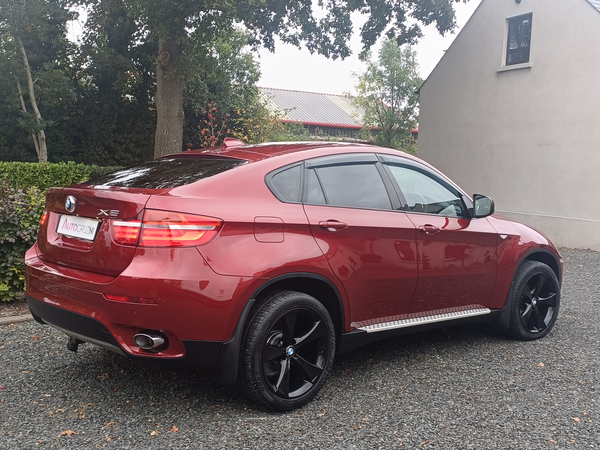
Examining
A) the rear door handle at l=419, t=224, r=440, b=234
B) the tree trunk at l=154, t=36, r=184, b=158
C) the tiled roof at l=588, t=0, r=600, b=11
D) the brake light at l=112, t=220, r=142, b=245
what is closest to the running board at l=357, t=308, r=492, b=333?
the rear door handle at l=419, t=224, r=440, b=234

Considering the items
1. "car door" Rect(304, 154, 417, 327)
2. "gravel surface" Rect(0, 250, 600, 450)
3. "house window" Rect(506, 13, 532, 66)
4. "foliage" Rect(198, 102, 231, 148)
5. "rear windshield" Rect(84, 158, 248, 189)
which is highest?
"house window" Rect(506, 13, 532, 66)

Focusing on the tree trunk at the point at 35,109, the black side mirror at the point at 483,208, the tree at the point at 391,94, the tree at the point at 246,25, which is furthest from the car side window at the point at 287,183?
the tree at the point at 391,94

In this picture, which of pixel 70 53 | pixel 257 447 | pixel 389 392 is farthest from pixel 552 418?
pixel 70 53

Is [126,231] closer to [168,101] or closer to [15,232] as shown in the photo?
[15,232]

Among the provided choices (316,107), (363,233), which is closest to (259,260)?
(363,233)

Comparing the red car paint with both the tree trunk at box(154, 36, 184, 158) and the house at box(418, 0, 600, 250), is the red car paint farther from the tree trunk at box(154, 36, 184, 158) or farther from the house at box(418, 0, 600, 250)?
the tree trunk at box(154, 36, 184, 158)

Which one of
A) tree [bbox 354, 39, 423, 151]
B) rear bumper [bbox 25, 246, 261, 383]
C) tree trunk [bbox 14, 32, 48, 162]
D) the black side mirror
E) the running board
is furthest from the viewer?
tree [bbox 354, 39, 423, 151]

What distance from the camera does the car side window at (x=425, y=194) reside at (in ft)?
14.5

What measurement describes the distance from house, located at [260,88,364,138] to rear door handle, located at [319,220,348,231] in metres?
43.2

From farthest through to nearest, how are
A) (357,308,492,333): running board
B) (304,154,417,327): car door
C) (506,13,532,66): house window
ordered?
(506,13,532,66): house window, (357,308,492,333): running board, (304,154,417,327): car door

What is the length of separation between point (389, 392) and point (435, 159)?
13812 mm

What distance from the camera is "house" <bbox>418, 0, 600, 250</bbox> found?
1277 cm

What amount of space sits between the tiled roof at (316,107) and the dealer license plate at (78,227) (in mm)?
45244

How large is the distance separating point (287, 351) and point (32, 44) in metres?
19.5
